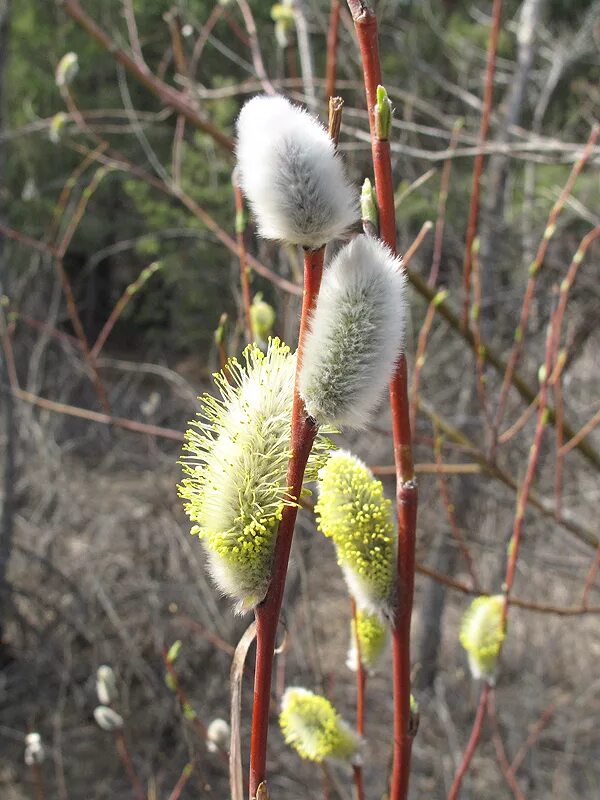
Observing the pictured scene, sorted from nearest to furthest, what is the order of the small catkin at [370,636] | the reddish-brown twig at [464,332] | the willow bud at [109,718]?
the small catkin at [370,636] < the willow bud at [109,718] < the reddish-brown twig at [464,332]

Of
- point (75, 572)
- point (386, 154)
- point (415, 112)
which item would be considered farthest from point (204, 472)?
point (415, 112)

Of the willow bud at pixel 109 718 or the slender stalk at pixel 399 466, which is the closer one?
the slender stalk at pixel 399 466

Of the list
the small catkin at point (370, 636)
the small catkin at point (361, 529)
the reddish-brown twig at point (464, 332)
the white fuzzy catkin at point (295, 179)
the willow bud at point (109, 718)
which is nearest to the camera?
the white fuzzy catkin at point (295, 179)

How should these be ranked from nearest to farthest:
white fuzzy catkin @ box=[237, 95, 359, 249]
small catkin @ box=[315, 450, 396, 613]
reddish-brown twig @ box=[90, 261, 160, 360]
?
white fuzzy catkin @ box=[237, 95, 359, 249] < small catkin @ box=[315, 450, 396, 613] < reddish-brown twig @ box=[90, 261, 160, 360]

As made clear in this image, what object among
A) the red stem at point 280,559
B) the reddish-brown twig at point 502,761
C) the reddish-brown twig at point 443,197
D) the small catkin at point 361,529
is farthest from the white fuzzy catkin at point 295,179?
the reddish-brown twig at point 443,197

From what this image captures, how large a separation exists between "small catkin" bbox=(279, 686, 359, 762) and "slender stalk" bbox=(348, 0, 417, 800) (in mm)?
162

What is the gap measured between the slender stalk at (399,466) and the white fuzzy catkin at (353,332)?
8cm

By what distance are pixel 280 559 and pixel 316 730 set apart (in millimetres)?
407

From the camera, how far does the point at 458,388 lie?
474cm

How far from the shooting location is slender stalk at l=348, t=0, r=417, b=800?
0.55m

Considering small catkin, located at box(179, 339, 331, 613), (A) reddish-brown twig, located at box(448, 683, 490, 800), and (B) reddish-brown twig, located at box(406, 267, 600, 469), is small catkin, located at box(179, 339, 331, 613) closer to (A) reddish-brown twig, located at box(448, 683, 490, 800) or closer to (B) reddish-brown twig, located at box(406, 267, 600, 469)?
(A) reddish-brown twig, located at box(448, 683, 490, 800)

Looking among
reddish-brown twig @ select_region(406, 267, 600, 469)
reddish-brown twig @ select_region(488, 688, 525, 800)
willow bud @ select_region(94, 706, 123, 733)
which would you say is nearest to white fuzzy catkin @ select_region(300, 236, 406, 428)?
reddish-brown twig @ select_region(488, 688, 525, 800)

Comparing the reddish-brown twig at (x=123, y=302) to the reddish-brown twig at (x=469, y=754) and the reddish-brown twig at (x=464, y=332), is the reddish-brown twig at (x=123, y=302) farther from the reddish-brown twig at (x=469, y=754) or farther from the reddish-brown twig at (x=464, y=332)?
the reddish-brown twig at (x=469, y=754)

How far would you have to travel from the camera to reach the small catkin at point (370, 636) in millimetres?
832
